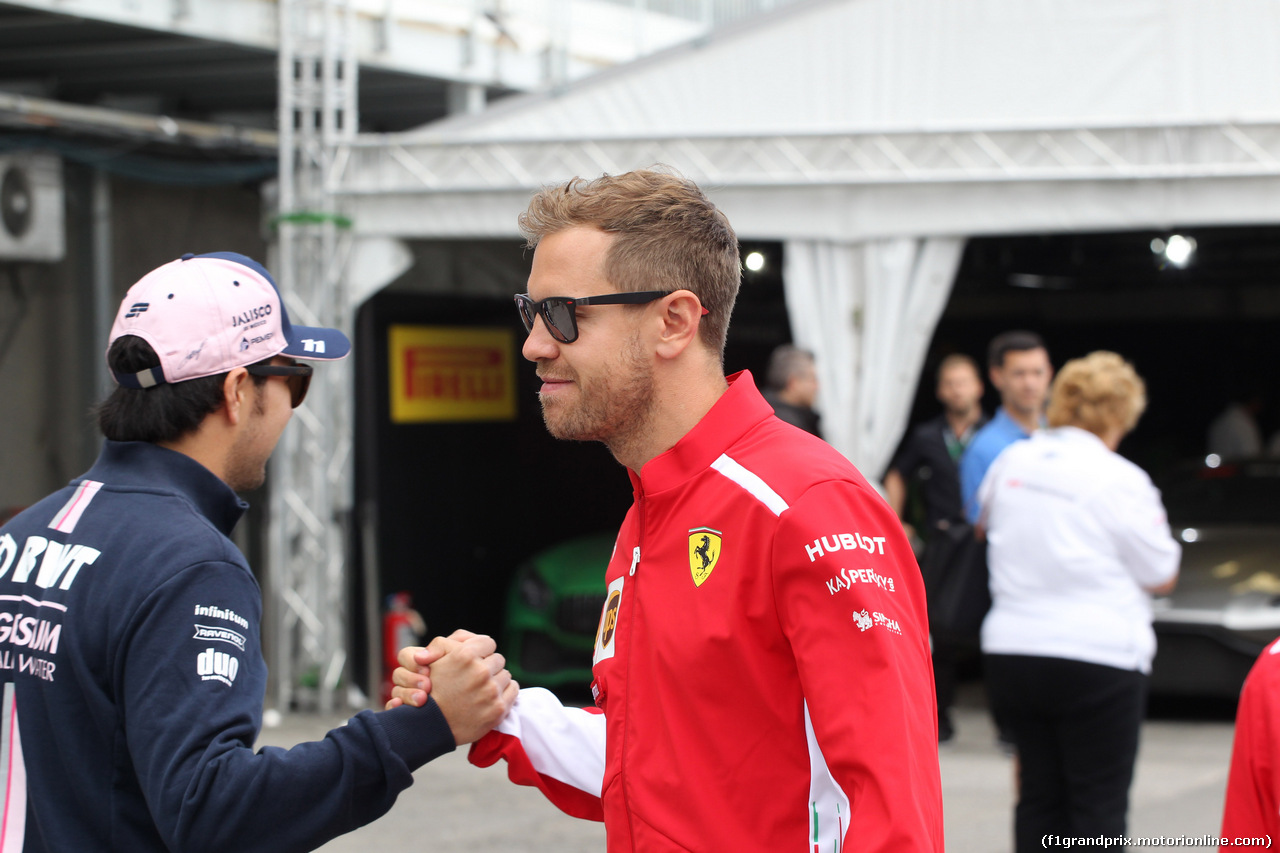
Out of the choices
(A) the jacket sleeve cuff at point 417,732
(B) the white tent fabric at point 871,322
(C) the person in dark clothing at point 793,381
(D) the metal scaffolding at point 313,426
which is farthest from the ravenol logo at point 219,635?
(D) the metal scaffolding at point 313,426

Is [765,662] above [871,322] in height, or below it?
below

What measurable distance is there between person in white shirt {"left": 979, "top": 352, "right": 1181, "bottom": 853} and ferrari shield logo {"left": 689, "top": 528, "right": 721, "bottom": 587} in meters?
2.52

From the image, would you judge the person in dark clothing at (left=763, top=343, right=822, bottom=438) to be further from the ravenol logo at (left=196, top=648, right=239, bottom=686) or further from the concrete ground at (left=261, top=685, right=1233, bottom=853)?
the ravenol logo at (left=196, top=648, right=239, bottom=686)

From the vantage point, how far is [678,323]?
6.19 ft

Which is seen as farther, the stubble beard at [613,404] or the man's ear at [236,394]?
the man's ear at [236,394]

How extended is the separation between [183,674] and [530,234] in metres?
0.79

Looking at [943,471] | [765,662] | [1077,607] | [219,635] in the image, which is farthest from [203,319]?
[943,471]

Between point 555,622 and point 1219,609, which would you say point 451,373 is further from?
point 1219,609

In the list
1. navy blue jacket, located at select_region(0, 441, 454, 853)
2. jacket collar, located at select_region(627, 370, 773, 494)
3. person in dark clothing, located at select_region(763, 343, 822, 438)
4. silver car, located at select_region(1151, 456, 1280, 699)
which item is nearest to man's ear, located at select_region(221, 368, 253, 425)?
navy blue jacket, located at select_region(0, 441, 454, 853)

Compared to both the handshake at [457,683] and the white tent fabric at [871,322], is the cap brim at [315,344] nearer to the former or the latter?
the handshake at [457,683]

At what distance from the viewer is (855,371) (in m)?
7.35

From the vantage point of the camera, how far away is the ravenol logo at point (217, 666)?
1.71m

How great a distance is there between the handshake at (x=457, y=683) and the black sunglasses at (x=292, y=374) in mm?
472

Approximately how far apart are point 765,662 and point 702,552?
0.18 meters
